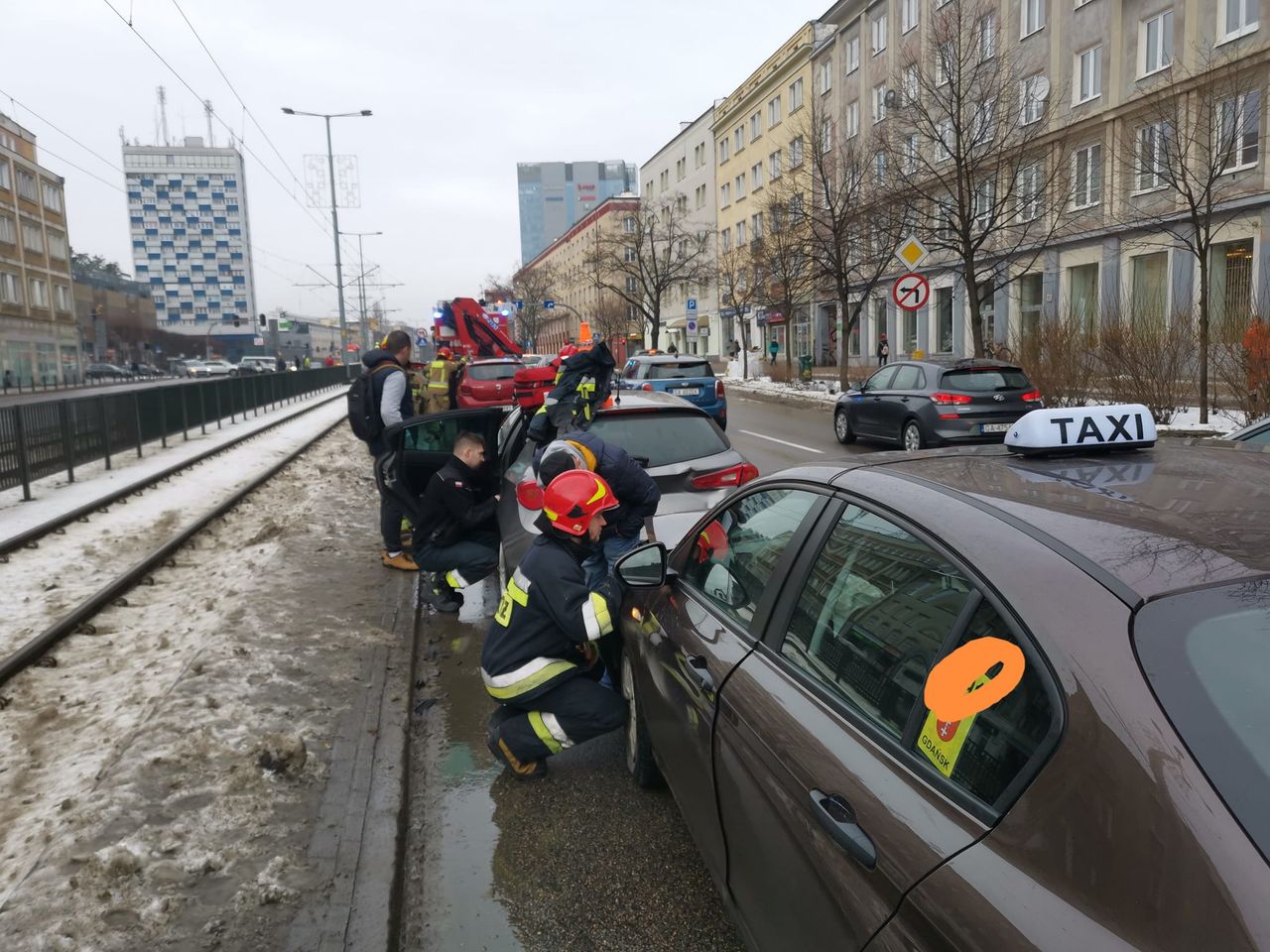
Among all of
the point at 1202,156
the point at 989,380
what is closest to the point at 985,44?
the point at 1202,156

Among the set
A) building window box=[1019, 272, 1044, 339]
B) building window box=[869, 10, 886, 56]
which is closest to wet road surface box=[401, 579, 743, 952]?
building window box=[1019, 272, 1044, 339]

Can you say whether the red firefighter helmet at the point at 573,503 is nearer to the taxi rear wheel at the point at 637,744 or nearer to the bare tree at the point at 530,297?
the taxi rear wheel at the point at 637,744

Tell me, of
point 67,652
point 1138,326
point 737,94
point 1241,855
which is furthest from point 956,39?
point 737,94

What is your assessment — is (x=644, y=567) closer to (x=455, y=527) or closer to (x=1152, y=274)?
(x=455, y=527)

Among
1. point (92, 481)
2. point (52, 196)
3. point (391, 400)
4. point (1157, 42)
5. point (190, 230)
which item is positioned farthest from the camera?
point (190, 230)

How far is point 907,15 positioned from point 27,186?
172ft

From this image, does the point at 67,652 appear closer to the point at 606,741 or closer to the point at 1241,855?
the point at 606,741

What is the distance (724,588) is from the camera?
9.57ft

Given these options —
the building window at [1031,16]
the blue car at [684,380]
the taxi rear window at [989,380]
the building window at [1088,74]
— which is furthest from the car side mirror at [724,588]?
the building window at [1031,16]

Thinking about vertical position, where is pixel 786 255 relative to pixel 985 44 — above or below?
below

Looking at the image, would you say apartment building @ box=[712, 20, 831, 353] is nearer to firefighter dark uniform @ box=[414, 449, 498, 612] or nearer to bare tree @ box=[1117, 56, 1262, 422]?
bare tree @ box=[1117, 56, 1262, 422]

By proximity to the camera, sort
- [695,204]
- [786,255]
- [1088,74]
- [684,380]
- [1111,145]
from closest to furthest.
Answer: [684,380] < [1111,145] < [1088,74] < [786,255] < [695,204]

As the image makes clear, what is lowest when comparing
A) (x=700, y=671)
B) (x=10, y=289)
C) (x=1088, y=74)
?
(x=700, y=671)

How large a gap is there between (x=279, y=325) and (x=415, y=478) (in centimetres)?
9497
